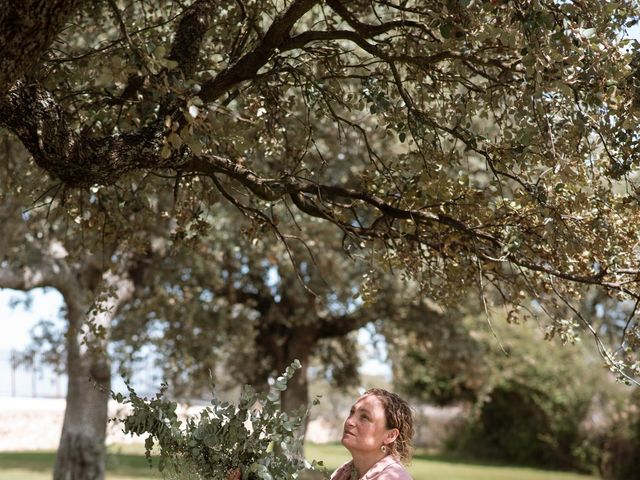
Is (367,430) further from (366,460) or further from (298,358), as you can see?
(298,358)

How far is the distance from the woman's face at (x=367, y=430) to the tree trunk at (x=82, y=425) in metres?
10.1

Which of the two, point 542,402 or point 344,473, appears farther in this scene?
point 542,402

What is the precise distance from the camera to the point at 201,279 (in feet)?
56.9

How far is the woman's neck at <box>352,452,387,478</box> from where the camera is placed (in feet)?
14.3

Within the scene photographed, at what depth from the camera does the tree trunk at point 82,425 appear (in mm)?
14055

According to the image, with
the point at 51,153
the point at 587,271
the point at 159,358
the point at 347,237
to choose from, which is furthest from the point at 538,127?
the point at 159,358

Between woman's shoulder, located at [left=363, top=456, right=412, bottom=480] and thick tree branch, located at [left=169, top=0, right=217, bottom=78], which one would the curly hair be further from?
thick tree branch, located at [left=169, top=0, right=217, bottom=78]

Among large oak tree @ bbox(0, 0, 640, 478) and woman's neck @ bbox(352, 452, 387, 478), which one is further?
large oak tree @ bbox(0, 0, 640, 478)

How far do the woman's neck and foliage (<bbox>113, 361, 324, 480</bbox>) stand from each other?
0.84 feet

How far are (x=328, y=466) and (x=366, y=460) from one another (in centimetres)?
2140

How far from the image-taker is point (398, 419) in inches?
174

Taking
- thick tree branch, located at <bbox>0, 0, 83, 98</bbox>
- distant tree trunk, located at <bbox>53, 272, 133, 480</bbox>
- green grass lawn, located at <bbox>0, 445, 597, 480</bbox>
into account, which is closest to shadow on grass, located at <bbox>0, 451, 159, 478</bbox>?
green grass lawn, located at <bbox>0, 445, 597, 480</bbox>

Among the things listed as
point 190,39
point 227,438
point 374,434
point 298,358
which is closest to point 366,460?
point 374,434

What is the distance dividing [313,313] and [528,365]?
1160cm
